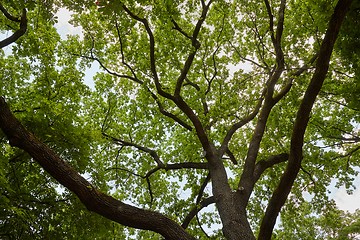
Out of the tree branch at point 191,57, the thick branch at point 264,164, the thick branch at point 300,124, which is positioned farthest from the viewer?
the tree branch at point 191,57

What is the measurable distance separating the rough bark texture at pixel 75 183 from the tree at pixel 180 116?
2cm

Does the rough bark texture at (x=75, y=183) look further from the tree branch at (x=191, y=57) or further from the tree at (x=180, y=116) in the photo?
the tree branch at (x=191, y=57)

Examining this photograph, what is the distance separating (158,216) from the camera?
5.68m

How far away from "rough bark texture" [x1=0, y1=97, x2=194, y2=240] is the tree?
2 cm

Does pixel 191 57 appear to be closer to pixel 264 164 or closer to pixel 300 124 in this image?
pixel 264 164

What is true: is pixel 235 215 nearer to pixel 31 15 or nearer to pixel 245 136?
pixel 245 136

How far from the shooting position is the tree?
704cm

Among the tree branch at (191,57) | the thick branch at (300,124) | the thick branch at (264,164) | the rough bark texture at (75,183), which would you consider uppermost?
the tree branch at (191,57)

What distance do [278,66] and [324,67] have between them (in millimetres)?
4355

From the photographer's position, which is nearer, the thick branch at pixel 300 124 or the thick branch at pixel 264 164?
the thick branch at pixel 300 124

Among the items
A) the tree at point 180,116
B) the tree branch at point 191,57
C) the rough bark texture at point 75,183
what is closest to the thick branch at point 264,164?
the tree at point 180,116

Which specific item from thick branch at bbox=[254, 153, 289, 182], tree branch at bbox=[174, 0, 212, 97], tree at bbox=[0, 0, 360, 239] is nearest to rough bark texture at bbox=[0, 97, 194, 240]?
tree at bbox=[0, 0, 360, 239]

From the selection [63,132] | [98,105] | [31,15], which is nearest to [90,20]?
[31,15]

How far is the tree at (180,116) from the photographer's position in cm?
704
